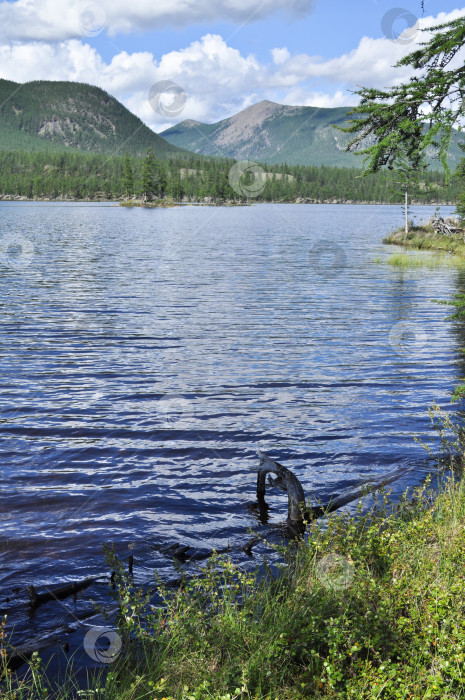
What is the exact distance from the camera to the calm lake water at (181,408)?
28.7 ft

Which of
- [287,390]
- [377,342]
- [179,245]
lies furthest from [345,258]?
[287,390]

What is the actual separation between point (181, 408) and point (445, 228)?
5056 cm

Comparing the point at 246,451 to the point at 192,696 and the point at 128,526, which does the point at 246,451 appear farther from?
the point at 192,696

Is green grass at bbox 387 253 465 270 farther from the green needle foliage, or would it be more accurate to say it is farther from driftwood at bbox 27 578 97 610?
driftwood at bbox 27 578 97 610

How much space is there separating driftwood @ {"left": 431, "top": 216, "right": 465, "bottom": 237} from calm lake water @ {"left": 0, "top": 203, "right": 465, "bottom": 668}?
2506 centimetres

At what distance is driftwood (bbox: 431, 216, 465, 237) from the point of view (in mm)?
57216

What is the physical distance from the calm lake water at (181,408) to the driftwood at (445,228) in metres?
25.1

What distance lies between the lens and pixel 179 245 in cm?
6316

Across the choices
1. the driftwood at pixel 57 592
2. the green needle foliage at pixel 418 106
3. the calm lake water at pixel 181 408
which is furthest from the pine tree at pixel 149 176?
the driftwood at pixel 57 592

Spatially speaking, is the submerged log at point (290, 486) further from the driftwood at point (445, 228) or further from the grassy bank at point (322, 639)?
the driftwood at point (445, 228)

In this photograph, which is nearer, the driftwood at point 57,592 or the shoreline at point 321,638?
the shoreline at point 321,638

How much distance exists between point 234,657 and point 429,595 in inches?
75.1

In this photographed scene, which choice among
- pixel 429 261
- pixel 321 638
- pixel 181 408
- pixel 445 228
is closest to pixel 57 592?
pixel 321 638

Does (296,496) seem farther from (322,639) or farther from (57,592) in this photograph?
(322,639)
